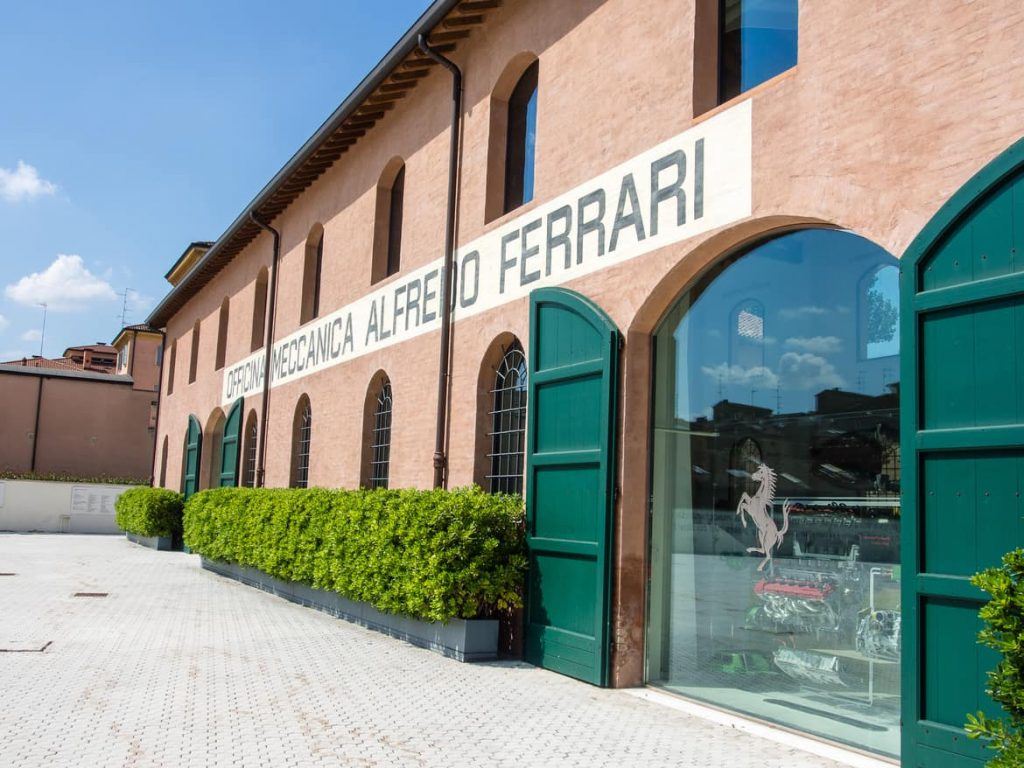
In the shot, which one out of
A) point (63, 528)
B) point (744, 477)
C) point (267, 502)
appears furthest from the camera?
point (63, 528)

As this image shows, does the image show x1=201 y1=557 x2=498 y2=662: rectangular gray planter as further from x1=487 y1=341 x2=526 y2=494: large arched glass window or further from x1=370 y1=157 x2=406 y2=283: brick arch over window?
x1=370 y1=157 x2=406 y2=283: brick arch over window

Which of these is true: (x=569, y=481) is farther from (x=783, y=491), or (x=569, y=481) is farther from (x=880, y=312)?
(x=880, y=312)

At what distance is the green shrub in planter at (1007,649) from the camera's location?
12.1 ft

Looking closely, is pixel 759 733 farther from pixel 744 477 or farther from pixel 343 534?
→ pixel 343 534

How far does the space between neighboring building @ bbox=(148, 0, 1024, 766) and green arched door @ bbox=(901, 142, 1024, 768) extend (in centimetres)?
2

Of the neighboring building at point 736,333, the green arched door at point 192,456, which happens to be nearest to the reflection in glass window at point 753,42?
the neighboring building at point 736,333

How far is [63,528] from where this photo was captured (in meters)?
31.1

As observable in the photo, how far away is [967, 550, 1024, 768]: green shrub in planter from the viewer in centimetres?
369

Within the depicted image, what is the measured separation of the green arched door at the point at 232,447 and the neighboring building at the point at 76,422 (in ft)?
56.8

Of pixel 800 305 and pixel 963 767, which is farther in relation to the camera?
pixel 800 305

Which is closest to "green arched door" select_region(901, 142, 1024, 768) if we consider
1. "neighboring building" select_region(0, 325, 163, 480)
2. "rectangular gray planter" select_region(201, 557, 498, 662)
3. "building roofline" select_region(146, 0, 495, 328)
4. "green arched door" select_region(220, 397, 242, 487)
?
"rectangular gray planter" select_region(201, 557, 498, 662)

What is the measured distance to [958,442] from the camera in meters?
4.89

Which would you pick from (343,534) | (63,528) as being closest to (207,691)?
(343,534)

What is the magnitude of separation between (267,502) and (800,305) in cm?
921
